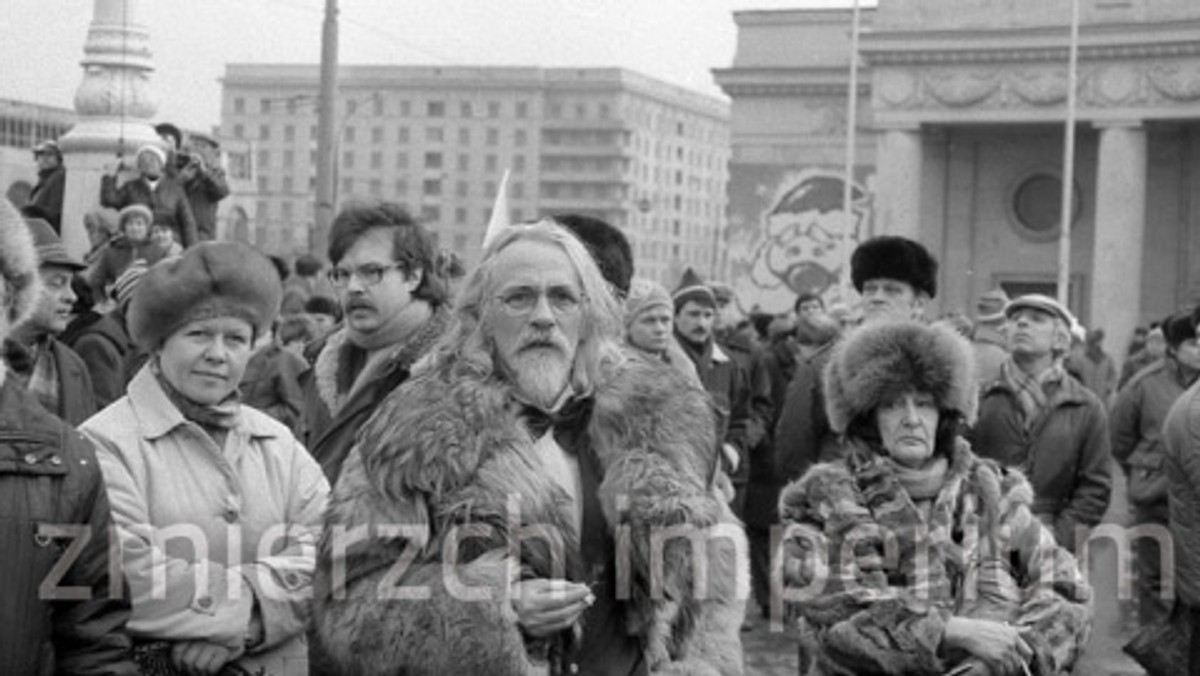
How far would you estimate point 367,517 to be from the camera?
483 cm

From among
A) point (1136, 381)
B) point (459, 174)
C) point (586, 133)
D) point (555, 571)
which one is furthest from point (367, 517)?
point (586, 133)

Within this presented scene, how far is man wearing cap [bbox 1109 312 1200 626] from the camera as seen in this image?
43.0 feet

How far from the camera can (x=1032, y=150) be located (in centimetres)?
4672

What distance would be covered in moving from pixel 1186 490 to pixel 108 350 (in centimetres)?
470

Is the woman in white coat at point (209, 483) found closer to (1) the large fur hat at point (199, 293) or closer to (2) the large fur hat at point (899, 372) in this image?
(1) the large fur hat at point (199, 293)

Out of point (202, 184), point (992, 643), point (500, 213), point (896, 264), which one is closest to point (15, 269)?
point (500, 213)

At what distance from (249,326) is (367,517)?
1.03 metres

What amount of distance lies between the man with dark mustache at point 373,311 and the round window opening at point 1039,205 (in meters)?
40.6

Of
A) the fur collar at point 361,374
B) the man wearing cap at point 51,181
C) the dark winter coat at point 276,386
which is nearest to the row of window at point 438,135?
the man wearing cap at point 51,181

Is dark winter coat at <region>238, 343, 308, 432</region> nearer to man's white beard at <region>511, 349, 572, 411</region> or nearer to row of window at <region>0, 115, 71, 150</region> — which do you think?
man's white beard at <region>511, 349, 572, 411</region>

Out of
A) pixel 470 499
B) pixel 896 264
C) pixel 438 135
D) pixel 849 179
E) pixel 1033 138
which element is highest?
pixel 438 135

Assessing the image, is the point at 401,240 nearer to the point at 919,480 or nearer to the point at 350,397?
the point at 350,397

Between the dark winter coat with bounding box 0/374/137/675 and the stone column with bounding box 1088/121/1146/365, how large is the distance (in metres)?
40.8

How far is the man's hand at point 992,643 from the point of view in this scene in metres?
5.88
